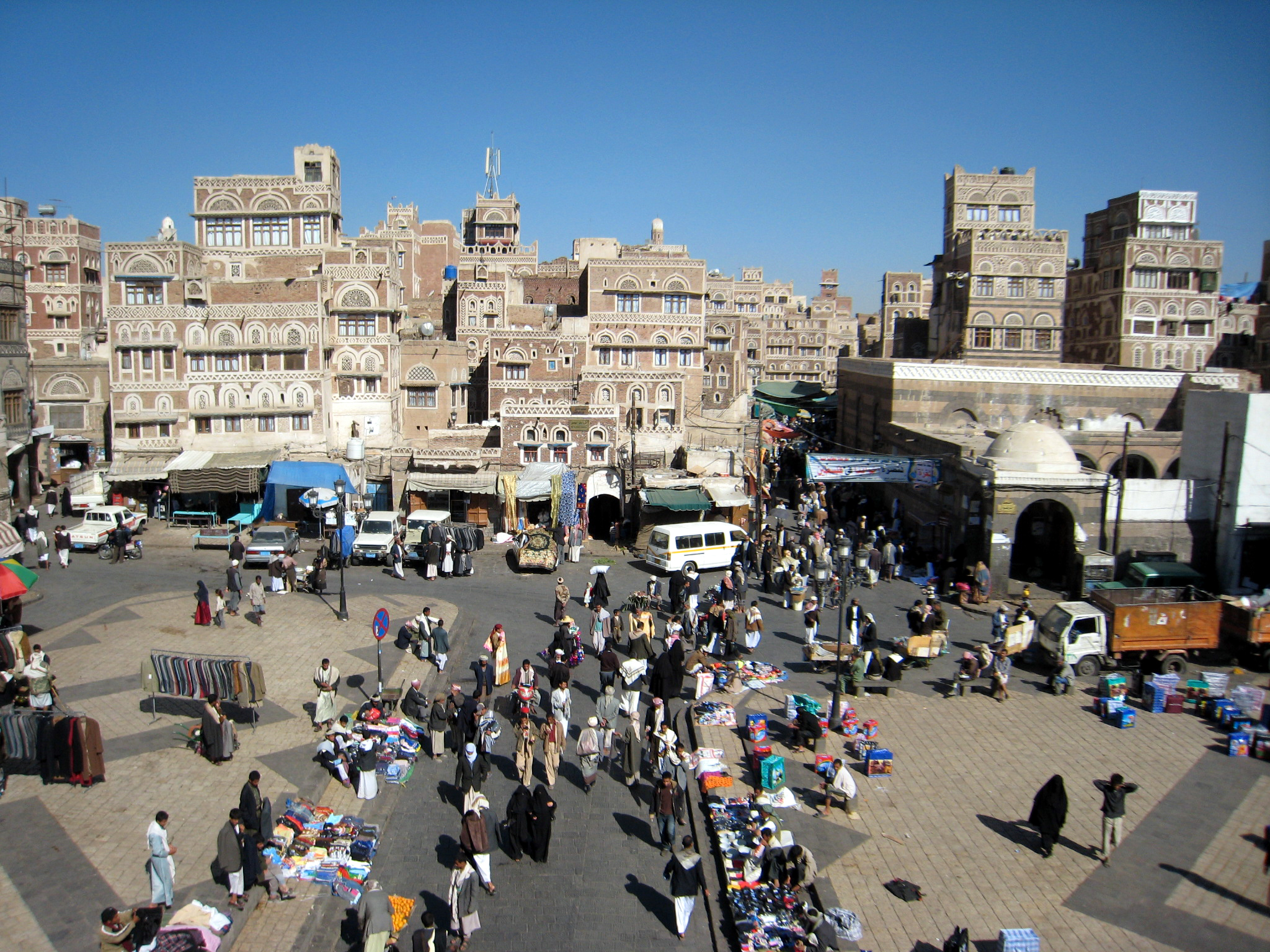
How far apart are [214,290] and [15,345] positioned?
7.50 m

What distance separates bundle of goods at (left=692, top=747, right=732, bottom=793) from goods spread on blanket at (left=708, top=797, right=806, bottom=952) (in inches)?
39.4

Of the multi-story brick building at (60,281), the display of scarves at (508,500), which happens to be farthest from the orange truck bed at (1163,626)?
the multi-story brick building at (60,281)

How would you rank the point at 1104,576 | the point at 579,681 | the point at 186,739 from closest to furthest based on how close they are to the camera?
the point at 186,739
the point at 579,681
the point at 1104,576

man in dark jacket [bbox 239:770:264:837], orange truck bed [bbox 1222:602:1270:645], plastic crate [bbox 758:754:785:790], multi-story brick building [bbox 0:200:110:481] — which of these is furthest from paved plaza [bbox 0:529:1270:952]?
multi-story brick building [bbox 0:200:110:481]

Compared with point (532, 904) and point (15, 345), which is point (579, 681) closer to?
point (532, 904)

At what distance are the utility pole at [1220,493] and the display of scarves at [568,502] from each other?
1949cm

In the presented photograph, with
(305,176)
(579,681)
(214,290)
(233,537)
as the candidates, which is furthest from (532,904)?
(305,176)

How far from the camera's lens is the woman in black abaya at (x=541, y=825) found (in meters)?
12.4

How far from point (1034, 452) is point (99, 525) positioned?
30084 millimetres

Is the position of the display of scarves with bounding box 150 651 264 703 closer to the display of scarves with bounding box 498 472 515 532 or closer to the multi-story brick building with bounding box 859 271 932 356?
the display of scarves with bounding box 498 472 515 532

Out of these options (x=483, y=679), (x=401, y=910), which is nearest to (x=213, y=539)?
(x=483, y=679)

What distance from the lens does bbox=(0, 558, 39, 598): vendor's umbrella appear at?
19.2 m

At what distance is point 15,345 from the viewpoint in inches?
1357

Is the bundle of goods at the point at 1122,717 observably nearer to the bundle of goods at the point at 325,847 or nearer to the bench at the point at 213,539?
the bundle of goods at the point at 325,847
